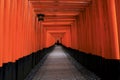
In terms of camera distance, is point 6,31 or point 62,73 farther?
point 62,73

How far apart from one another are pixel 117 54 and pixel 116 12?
109cm

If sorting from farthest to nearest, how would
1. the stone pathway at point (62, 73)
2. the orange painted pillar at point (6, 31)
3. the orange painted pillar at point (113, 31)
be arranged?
1. the stone pathway at point (62, 73)
2. the orange painted pillar at point (113, 31)
3. the orange painted pillar at point (6, 31)

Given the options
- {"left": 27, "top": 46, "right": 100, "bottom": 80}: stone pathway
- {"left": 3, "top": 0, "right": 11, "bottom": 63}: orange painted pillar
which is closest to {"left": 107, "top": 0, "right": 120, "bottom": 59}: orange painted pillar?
{"left": 27, "top": 46, "right": 100, "bottom": 80}: stone pathway

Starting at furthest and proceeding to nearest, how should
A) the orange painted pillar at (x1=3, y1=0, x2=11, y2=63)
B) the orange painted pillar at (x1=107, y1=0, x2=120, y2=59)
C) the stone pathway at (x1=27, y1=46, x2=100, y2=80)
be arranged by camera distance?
the stone pathway at (x1=27, y1=46, x2=100, y2=80)
the orange painted pillar at (x1=107, y1=0, x2=120, y2=59)
the orange painted pillar at (x1=3, y1=0, x2=11, y2=63)

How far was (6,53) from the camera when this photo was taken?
12.4ft

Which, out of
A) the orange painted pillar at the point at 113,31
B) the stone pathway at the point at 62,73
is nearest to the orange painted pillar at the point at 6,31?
the orange painted pillar at the point at 113,31

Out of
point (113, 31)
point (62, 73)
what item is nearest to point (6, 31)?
point (113, 31)

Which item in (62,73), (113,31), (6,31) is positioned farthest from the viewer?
(62,73)

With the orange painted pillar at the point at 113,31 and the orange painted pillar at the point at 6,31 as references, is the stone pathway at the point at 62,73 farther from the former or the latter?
the orange painted pillar at the point at 6,31

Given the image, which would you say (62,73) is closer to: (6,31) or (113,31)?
(113,31)

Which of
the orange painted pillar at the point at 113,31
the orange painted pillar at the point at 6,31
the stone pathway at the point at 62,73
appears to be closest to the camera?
the orange painted pillar at the point at 6,31

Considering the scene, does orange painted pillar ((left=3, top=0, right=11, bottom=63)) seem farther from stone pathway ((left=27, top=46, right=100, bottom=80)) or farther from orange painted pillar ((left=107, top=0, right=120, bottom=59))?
stone pathway ((left=27, top=46, right=100, bottom=80))

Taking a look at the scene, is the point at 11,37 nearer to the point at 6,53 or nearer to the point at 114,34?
the point at 6,53

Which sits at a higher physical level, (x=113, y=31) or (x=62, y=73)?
(x=113, y=31)
